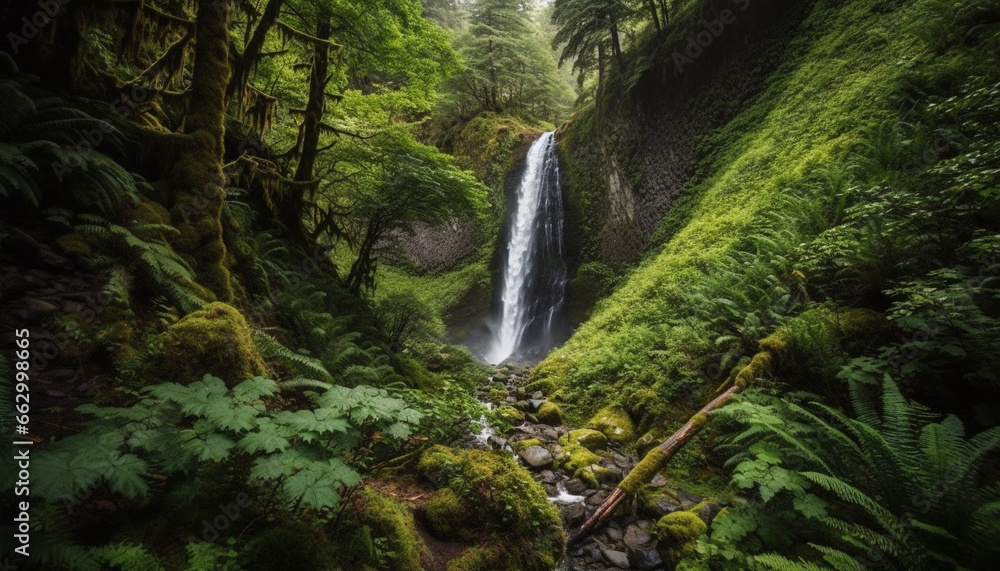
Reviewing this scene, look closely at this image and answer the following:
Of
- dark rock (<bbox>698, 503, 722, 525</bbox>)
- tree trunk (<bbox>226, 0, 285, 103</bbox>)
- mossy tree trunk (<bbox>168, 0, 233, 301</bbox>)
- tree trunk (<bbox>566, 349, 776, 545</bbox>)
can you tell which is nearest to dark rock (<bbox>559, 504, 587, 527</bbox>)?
tree trunk (<bbox>566, 349, 776, 545</bbox>)

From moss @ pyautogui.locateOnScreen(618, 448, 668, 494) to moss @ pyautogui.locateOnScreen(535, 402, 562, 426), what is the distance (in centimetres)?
266

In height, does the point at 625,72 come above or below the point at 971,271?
above

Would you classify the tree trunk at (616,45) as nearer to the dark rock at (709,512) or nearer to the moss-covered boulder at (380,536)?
the dark rock at (709,512)

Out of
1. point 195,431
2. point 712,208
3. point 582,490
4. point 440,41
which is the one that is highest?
point 440,41

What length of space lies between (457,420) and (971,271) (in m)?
4.94

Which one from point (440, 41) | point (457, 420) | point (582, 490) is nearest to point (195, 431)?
point (457, 420)

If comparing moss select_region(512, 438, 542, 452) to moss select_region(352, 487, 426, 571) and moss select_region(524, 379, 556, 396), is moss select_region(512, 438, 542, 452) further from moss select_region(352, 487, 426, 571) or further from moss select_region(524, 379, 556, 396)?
moss select_region(352, 487, 426, 571)

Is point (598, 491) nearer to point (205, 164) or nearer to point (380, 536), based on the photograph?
point (380, 536)

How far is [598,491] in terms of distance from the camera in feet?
16.1

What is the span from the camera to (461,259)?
2255cm

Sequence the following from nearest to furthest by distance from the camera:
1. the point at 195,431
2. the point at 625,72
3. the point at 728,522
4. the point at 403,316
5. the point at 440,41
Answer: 1. the point at 195,431
2. the point at 728,522
3. the point at 440,41
4. the point at 403,316
5. the point at 625,72

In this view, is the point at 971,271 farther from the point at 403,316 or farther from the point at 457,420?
the point at 403,316
